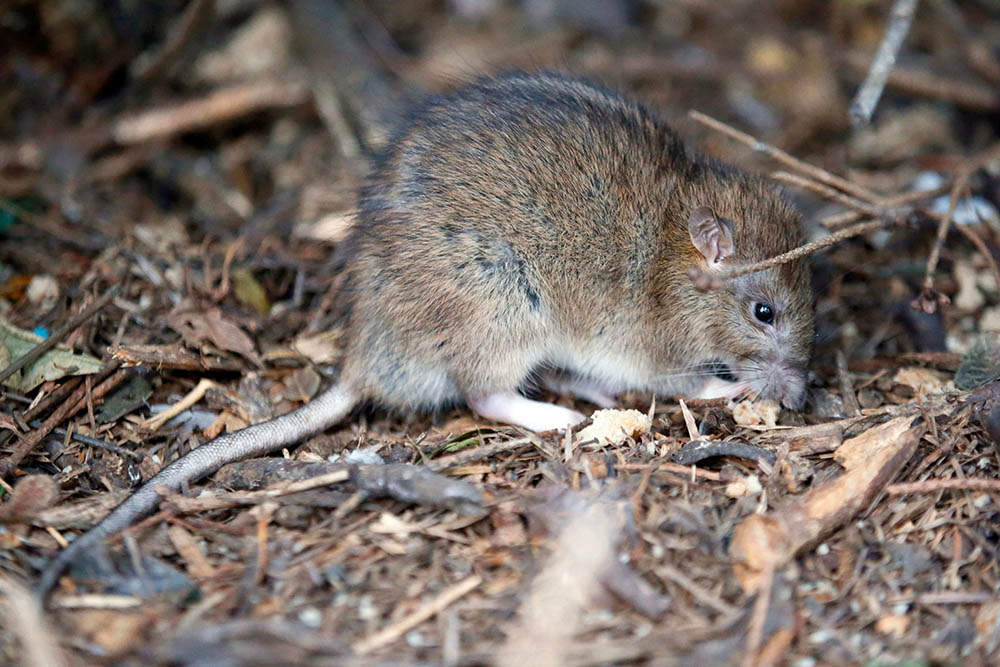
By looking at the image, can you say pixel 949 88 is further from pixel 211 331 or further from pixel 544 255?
pixel 211 331

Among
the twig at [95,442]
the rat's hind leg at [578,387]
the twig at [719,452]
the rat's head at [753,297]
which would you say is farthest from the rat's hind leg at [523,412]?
the twig at [95,442]

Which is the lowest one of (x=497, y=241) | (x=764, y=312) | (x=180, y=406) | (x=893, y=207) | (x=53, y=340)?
(x=180, y=406)

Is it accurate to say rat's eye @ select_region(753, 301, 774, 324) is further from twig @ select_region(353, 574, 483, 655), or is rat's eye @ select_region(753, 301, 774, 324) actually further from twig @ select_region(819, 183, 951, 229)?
twig @ select_region(353, 574, 483, 655)

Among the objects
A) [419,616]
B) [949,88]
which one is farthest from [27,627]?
[949,88]

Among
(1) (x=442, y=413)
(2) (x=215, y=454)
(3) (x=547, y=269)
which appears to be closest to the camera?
(2) (x=215, y=454)

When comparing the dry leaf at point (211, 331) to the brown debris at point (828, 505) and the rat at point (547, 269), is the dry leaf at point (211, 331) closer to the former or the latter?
the rat at point (547, 269)

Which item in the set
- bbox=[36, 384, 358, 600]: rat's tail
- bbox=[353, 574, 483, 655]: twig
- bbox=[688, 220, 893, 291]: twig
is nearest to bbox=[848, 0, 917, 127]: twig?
bbox=[688, 220, 893, 291]: twig
